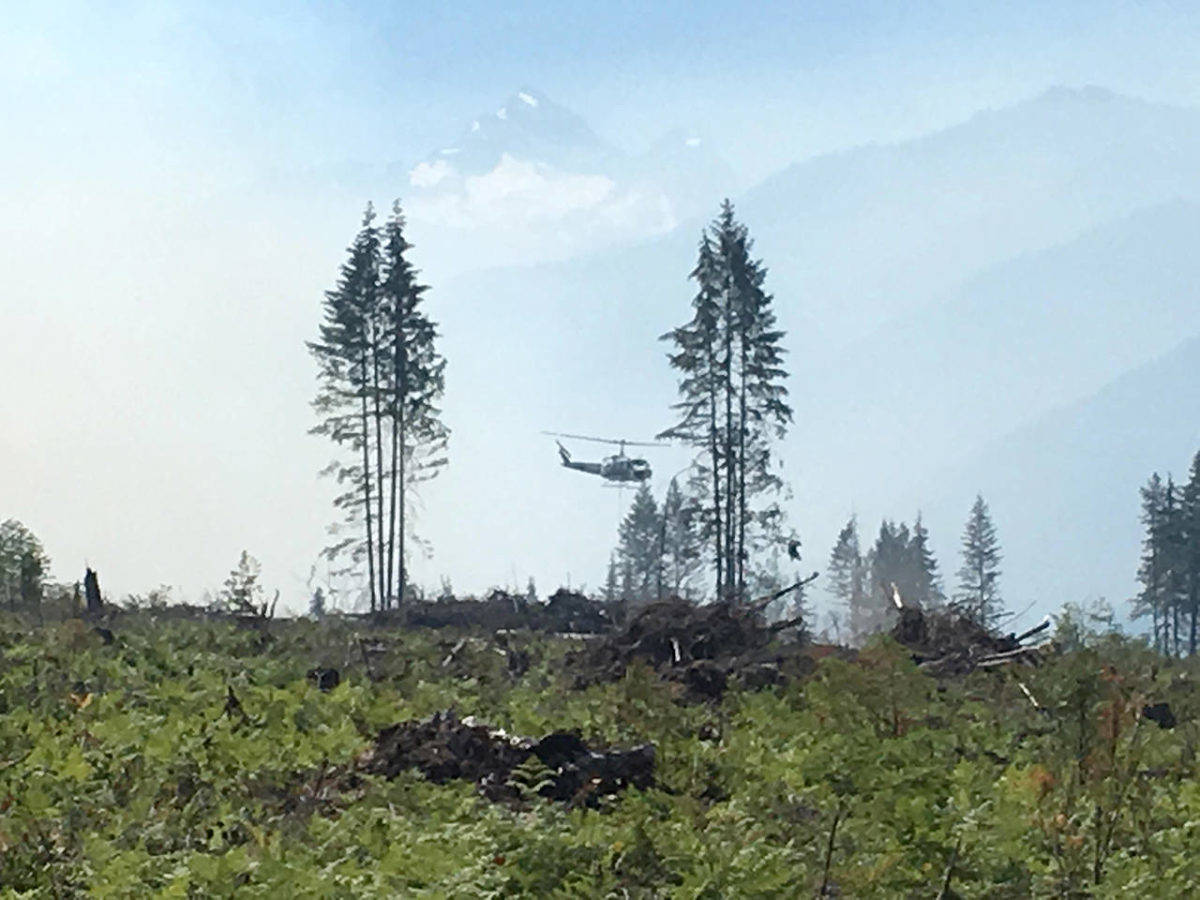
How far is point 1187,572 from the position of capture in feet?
214

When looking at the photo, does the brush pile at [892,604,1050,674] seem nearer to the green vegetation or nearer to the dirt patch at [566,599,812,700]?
the dirt patch at [566,599,812,700]

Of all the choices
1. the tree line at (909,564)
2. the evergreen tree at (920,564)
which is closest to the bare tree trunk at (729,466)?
the tree line at (909,564)

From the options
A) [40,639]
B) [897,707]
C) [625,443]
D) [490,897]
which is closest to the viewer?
[490,897]

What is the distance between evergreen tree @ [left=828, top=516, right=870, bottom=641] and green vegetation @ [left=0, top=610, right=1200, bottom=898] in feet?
319

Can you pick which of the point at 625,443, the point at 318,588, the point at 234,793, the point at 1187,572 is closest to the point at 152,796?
the point at 234,793

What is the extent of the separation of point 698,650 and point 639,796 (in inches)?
371

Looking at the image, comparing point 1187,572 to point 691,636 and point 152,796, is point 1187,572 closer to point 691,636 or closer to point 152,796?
point 691,636

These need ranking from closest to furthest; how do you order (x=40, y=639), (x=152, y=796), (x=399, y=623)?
1. (x=152, y=796)
2. (x=40, y=639)
3. (x=399, y=623)

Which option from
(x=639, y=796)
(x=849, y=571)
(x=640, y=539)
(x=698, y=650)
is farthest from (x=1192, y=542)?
(x=639, y=796)

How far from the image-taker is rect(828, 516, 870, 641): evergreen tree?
112 m

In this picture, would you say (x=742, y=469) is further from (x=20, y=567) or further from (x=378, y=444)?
(x=20, y=567)

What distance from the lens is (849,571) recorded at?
122188mm

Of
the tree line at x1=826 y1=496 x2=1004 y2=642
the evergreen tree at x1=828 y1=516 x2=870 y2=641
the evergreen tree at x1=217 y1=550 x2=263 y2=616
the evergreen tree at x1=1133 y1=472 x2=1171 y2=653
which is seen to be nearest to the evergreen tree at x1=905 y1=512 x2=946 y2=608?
the tree line at x1=826 y1=496 x2=1004 y2=642

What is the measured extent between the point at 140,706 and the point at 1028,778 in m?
8.85
